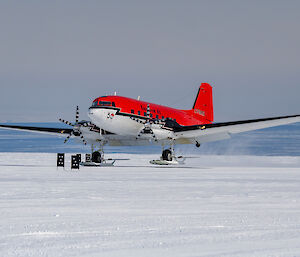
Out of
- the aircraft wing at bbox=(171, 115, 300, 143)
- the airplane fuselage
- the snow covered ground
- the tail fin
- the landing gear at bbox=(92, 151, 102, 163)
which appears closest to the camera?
the snow covered ground

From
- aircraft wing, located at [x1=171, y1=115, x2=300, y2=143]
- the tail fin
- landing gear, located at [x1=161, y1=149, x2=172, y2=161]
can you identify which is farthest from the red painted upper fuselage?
the tail fin

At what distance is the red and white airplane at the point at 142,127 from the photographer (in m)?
36.8

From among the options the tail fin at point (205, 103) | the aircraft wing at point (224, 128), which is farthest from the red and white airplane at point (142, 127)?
the tail fin at point (205, 103)

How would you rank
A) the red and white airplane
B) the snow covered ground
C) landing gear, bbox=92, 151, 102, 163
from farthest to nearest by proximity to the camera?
landing gear, bbox=92, 151, 102, 163, the red and white airplane, the snow covered ground

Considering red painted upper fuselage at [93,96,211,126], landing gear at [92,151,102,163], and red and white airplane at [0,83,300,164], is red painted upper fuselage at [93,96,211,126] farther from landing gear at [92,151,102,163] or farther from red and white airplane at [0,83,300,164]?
landing gear at [92,151,102,163]

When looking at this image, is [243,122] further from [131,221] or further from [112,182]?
[131,221]

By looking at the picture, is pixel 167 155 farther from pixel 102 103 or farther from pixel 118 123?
pixel 102 103

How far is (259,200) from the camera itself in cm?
1589

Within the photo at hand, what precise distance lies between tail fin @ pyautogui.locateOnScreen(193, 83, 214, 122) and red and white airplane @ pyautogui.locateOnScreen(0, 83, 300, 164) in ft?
31.1

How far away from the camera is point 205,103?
53.2 meters

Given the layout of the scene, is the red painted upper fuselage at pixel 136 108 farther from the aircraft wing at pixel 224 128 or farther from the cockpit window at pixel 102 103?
the aircraft wing at pixel 224 128

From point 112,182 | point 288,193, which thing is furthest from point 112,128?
point 288,193

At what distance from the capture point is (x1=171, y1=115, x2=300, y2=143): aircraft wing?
36.1 m

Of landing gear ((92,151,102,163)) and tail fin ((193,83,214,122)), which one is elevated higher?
tail fin ((193,83,214,122))
